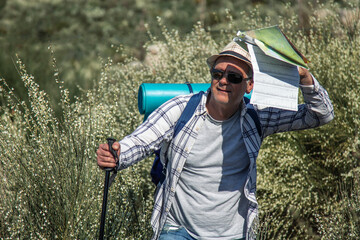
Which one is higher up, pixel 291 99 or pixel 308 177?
pixel 291 99

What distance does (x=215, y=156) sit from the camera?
93.5 inches

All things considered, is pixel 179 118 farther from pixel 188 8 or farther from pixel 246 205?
pixel 188 8

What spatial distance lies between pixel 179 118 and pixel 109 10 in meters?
9.28

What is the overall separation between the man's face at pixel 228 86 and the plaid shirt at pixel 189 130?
0.08 m

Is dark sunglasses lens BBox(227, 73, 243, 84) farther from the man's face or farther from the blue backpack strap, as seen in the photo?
the blue backpack strap

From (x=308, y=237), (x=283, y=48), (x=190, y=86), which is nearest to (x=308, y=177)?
(x=308, y=237)

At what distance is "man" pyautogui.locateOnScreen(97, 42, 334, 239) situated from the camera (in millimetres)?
2365

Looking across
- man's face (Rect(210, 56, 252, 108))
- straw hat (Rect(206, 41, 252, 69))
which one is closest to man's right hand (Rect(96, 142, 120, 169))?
man's face (Rect(210, 56, 252, 108))

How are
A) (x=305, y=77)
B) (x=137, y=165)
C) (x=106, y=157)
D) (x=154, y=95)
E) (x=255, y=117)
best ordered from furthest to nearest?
(x=137, y=165) → (x=154, y=95) → (x=255, y=117) → (x=305, y=77) → (x=106, y=157)

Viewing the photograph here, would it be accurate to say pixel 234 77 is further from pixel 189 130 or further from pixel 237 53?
pixel 189 130

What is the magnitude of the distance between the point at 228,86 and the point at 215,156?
1.16 ft

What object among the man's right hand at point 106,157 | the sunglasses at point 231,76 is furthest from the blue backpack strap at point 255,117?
the man's right hand at point 106,157

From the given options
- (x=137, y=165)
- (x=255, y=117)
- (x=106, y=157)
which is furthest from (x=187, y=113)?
(x=137, y=165)

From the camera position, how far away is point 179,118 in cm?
243
